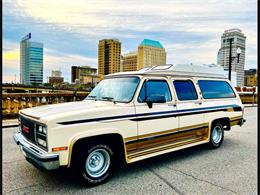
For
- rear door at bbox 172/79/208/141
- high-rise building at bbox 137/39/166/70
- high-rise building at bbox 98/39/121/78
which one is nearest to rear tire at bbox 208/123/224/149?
rear door at bbox 172/79/208/141

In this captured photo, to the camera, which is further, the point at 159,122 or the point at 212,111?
the point at 212,111

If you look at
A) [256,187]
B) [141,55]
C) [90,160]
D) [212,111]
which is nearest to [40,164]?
[90,160]

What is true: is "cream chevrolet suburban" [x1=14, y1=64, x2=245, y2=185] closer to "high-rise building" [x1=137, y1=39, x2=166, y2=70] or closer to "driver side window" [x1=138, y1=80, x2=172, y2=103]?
"driver side window" [x1=138, y1=80, x2=172, y2=103]

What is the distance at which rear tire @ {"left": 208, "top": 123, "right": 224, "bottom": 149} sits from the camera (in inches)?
245

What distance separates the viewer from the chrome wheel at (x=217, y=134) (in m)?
6.38

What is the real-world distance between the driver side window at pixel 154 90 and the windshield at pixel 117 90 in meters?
0.19

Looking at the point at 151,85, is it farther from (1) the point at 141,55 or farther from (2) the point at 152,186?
(1) the point at 141,55

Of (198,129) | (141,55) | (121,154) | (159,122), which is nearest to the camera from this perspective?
(121,154)

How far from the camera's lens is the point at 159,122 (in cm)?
481

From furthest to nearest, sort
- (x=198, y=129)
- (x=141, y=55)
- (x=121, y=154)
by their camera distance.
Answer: (x=141, y=55)
(x=198, y=129)
(x=121, y=154)

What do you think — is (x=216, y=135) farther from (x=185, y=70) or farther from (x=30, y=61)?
(x=30, y=61)

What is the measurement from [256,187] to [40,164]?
11.6ft

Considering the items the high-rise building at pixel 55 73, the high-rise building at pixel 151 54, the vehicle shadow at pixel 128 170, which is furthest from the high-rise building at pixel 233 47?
the high-rise building at pixel 55 73

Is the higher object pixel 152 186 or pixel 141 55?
pixel 141 55
